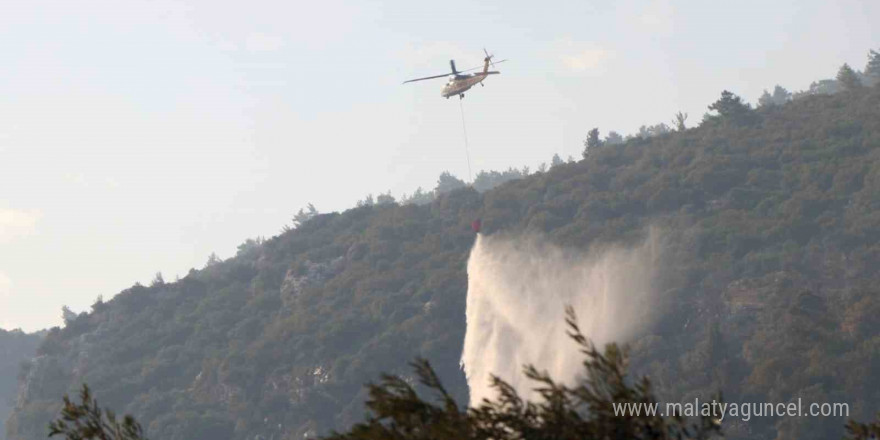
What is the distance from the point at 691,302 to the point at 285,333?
30.2m

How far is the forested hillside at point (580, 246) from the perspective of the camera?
2837 inches

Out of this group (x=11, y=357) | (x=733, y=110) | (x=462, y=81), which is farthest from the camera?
(x=11, y=357)

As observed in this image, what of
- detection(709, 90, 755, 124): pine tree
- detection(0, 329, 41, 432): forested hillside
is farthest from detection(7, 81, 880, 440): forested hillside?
detection(0, 329, 41, 432): forested hillside

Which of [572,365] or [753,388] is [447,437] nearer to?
[753,388]

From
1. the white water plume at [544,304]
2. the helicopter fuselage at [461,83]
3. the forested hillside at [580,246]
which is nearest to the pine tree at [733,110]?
the forested hillside at [580,246]

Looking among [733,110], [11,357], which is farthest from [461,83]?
[11,357]

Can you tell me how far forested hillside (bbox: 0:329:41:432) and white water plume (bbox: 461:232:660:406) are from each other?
214 ft

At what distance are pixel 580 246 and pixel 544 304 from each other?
24.8 feet

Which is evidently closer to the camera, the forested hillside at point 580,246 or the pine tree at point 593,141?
the forested hillside at point 580,246

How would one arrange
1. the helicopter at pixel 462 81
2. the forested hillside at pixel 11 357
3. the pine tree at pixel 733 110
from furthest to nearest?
the forested hillside at pixel 11 357 → the pine tree at pixel 733 110 → the helicopter at pixel 462 81

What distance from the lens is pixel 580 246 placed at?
94.1 metres

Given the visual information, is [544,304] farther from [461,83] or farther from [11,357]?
[11,357]

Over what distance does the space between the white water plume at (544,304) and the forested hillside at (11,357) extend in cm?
6530

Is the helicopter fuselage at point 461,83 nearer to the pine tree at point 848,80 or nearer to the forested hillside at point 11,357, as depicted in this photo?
the pine tree at point 848,80
